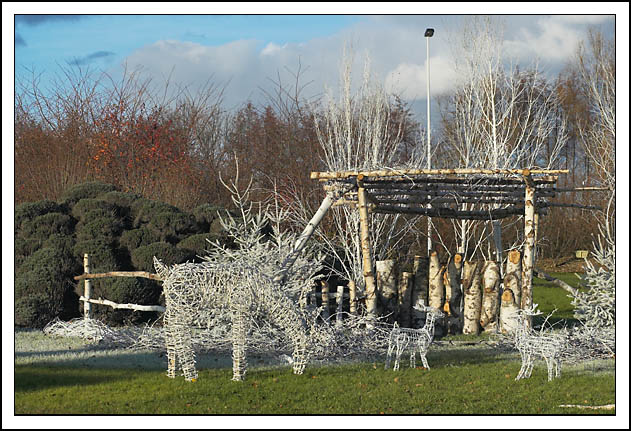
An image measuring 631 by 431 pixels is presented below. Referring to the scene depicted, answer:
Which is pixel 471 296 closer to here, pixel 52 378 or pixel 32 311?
pixel 52 378

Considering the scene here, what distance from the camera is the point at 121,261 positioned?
42.0ft

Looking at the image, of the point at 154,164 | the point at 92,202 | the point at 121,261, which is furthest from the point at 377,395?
the point at 154,164

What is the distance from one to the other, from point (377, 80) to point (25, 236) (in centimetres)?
740

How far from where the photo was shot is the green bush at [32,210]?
43.1 ft

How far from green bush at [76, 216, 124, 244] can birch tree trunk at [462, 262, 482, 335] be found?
6255 millimetres

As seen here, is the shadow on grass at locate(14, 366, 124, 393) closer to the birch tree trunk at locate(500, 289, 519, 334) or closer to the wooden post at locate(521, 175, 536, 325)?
the wooden post at locate(521, 175, 536, 325)

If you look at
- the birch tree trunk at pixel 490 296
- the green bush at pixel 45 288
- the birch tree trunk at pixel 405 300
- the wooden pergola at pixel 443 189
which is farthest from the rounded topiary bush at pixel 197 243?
the birch tree trunk at pixel 490 296

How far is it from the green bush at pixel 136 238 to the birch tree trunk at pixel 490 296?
19.4ft

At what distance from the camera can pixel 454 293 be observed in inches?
452

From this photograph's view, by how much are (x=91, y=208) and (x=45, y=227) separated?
0.87 m

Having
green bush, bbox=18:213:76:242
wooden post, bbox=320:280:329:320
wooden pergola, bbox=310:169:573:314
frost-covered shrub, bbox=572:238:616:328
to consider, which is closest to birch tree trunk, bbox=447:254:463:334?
wooden pergola, bbox=310:169:573:314

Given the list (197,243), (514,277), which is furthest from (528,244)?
(197,243)

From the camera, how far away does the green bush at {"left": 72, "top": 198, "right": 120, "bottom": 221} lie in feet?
43.4

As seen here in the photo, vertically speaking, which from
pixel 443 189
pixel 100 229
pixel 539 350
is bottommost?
pixel 539 350
